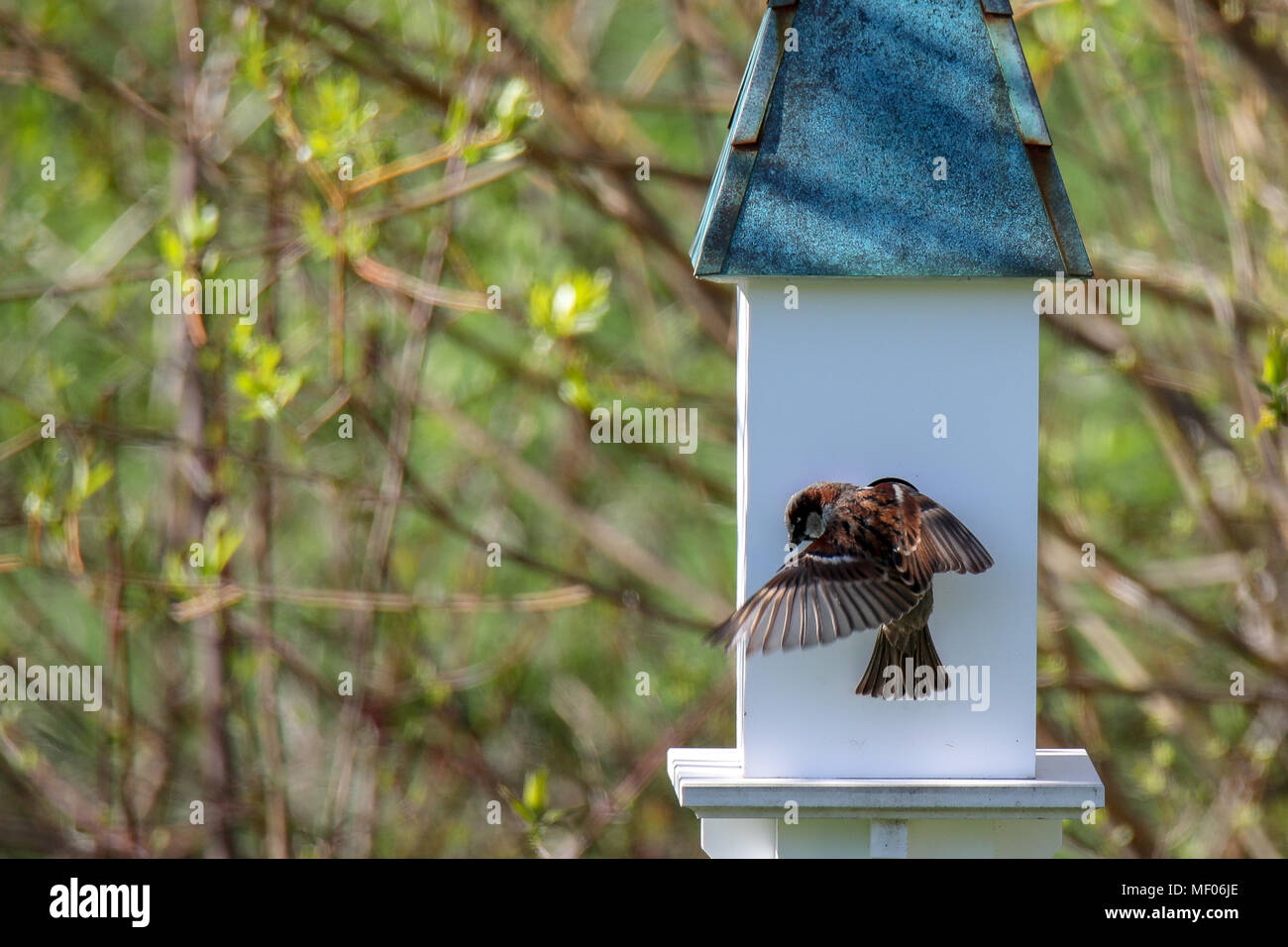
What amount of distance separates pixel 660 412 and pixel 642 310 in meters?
0.83

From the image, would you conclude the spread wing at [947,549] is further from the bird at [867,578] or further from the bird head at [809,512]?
the bird head at [809,512]

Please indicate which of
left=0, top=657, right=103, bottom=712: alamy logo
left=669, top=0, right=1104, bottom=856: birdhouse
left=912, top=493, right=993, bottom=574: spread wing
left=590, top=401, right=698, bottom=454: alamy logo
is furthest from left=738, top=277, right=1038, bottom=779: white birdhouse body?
left=0, top=657, right=103, bottom=712: alamy logo

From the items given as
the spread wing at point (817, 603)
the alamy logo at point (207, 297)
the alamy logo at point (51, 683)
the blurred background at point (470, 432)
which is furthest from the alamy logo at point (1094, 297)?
the alamy logo at point (51, 683)

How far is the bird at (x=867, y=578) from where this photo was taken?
8.32 feet

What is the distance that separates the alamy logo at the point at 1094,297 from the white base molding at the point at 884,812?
1486mm

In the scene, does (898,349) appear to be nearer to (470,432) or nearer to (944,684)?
(944,684)

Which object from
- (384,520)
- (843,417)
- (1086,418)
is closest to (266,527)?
(384,520)

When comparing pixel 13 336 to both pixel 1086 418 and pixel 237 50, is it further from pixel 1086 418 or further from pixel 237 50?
pixel 1086 418

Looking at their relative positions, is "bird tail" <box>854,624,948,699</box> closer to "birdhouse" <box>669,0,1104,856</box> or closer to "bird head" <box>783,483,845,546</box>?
"birdhouse" <box>669,0,1104,856</box>

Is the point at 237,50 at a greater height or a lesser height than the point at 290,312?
greater

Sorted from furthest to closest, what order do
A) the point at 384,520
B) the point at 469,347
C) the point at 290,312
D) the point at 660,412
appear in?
the point at 290,312 < the point at 469,347 < the point at 660,412 < the point at 384,520

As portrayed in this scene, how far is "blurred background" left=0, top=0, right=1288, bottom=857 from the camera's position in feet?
15.9

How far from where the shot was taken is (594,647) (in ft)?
22.0

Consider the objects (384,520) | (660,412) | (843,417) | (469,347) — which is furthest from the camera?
(469,347)
